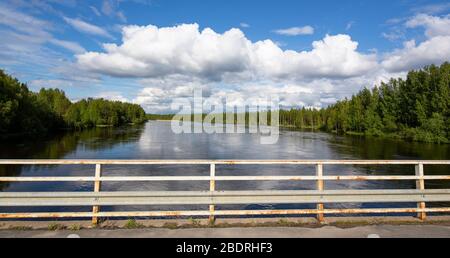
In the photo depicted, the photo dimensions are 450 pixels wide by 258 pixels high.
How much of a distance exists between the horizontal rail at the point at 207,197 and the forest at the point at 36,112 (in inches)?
2344

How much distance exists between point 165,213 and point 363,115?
105 metres

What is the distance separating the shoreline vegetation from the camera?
63938 millimetres

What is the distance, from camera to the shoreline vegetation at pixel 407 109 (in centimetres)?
6394

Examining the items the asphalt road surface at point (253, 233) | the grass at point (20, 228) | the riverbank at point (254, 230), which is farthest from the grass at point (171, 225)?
the grass at point (20, 228)

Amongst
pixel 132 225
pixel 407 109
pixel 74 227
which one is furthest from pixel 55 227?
pixel 407 109

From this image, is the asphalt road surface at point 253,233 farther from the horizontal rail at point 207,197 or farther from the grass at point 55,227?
the horizontal rail at point 207,197

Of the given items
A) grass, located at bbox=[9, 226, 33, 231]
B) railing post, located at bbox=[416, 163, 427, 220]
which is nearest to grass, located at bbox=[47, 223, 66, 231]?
grass, located at bbox=[9, 226, 33, 231]

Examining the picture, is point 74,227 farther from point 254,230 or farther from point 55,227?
point 254,230

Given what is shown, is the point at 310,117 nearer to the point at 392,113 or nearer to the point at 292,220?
the point at 392,113

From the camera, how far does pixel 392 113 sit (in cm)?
8488

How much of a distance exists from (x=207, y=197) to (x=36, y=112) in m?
80.1

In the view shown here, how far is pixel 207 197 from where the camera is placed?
6043 millimetres

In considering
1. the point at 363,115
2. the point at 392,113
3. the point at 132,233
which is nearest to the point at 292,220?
the point at 132,233
